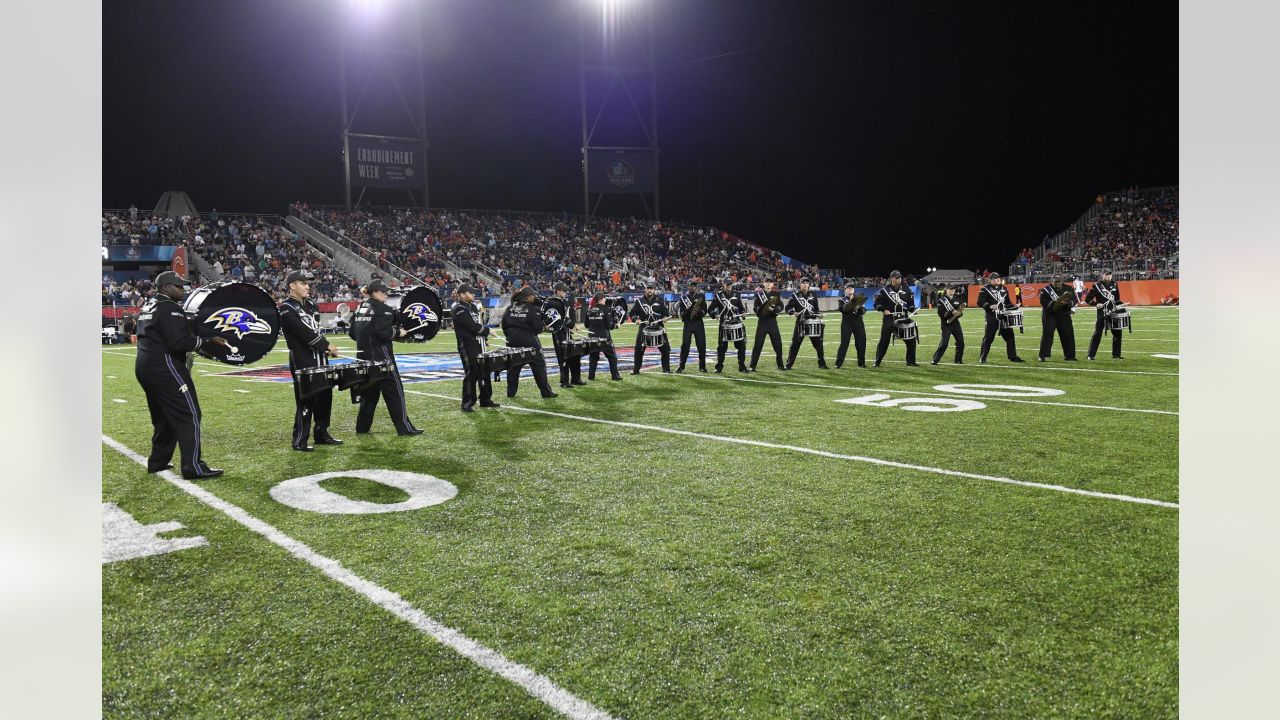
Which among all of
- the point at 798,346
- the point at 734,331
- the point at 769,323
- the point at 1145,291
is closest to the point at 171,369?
the point at 734,331

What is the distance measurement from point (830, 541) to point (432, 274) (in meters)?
33.7

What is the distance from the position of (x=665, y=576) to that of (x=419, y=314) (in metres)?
6.08

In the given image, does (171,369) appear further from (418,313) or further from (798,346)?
(798,346)

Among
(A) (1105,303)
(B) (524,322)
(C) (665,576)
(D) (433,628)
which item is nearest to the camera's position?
(D) (433,628)

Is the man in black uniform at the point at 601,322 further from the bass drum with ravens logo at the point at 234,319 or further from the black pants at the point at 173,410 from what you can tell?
the black pants at the point at 173,410

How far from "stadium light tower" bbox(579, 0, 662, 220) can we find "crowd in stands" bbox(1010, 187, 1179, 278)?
910 inches

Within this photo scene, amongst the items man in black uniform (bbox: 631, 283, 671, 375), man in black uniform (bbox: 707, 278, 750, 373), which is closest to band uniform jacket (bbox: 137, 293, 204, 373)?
man in black uniform (bbox: 631, 283, 671, 375)

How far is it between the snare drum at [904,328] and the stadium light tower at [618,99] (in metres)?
34.6

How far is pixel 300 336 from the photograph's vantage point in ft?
23.2

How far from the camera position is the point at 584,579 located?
3689 millimetres

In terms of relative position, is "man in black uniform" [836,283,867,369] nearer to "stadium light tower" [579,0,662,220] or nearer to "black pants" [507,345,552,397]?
"black pants" [507,345,552,397]

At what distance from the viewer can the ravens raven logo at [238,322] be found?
251 inches

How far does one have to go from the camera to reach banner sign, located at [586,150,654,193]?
156 feet
